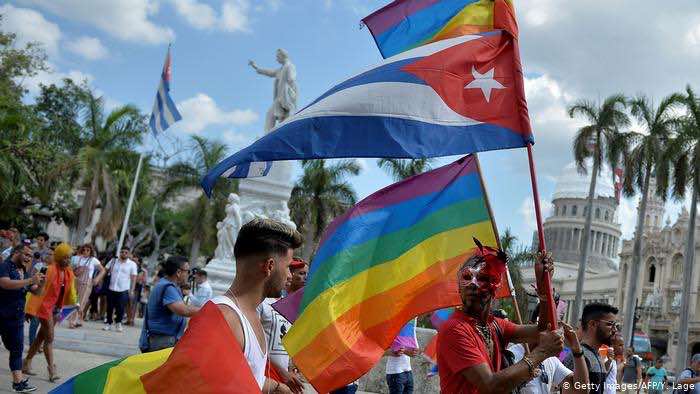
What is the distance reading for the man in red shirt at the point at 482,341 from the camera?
3.62m

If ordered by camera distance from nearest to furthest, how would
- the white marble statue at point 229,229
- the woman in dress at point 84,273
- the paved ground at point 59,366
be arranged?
the paved ground at point 59,366 < the woman in dress at point 84,273 < the white marble statue at point 229,229

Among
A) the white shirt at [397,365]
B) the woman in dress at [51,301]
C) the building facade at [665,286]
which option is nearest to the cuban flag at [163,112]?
the woman in dress at [51,301]

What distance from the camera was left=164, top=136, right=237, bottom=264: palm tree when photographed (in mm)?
38562

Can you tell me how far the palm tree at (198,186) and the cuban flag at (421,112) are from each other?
33.5 meters

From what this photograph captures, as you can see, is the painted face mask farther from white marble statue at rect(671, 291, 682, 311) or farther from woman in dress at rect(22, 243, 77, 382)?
white marble statue at rect(671, 291, 682, 311)

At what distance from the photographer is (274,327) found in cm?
611

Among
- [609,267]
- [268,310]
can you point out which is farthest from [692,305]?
[268,310]

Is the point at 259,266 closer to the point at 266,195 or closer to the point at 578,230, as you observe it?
the point at 266,195

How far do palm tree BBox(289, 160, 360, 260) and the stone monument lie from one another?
683 inches

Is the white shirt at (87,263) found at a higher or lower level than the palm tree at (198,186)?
lower

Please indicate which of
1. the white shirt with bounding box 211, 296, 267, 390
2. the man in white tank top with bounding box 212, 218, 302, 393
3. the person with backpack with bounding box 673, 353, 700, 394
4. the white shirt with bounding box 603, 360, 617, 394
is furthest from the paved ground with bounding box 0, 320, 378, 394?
the white shirt with bounding box 211, 296, 267, 390

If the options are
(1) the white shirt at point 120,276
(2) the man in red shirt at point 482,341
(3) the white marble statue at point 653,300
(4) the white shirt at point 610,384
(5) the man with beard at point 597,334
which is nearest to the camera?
(2) the man in red shirt at point 482,341

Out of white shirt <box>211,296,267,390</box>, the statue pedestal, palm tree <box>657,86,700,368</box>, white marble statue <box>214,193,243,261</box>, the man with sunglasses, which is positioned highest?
palm tree <box>657,86,700,368</box>

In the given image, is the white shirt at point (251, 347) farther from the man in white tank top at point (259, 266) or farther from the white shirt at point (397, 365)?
the white shirt at point (397, 365)
